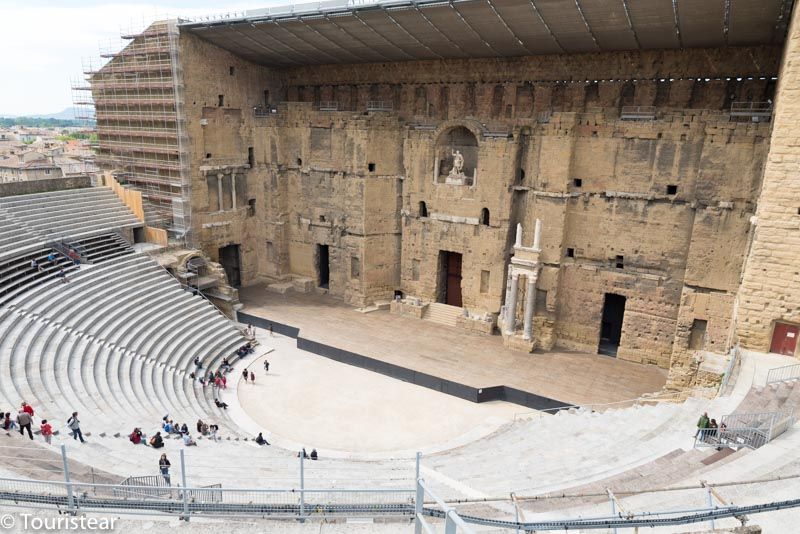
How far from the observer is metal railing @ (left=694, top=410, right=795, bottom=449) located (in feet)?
36.4

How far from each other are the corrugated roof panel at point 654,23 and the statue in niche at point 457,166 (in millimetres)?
8662

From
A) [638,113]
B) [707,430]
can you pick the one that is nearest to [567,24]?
[638,113]

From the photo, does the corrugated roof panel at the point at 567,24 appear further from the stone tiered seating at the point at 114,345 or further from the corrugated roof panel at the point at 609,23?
the stone tiered seating at the point at 114,345

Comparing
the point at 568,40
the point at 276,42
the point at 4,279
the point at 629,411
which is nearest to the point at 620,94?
the point at 568,40

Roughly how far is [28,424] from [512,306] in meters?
17.7

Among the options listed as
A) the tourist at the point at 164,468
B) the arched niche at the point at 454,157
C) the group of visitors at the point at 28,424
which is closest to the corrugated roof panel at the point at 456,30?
the arched niche at the point at 454,157

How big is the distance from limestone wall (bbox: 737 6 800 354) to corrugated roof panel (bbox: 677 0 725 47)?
336cm

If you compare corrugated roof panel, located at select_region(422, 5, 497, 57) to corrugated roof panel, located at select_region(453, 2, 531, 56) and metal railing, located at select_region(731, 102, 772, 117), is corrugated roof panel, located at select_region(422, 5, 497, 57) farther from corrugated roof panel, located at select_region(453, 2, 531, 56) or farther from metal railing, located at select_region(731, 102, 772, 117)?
metal railing, located at select_region(731, 102, 772, 117)

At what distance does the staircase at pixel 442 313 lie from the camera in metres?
26.8

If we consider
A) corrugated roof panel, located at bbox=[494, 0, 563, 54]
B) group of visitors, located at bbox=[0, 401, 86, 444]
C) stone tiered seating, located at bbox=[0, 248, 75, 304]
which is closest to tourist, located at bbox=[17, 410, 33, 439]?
group of visitors, located at bbox=[0, 401, 86, 444]

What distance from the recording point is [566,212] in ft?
77.4

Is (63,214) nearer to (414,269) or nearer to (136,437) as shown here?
(136,437)

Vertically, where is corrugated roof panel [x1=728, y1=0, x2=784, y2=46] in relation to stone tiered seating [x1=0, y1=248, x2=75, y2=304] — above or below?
above

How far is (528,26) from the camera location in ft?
70.0
